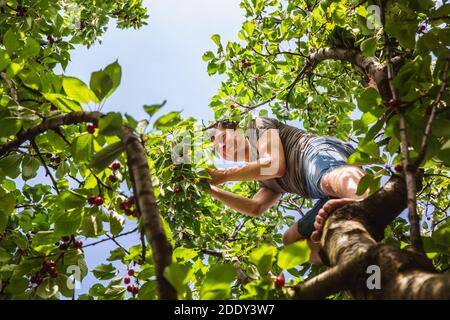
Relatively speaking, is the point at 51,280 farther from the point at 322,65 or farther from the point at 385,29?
the point at 322,65

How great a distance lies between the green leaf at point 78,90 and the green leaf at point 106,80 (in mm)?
56

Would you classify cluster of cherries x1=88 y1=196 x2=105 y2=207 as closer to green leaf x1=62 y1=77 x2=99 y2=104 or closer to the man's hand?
green leaf x1=62 y1=77 x2=99 y2=104

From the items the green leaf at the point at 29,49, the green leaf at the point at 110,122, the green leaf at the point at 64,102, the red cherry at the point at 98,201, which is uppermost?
the green leaf at the point at 29,49

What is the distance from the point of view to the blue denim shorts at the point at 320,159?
8.57 feet

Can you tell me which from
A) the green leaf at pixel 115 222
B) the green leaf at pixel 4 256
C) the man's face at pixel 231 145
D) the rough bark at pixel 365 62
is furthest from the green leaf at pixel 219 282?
the man's face at pixel 231 145

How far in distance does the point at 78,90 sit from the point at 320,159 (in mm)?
1728

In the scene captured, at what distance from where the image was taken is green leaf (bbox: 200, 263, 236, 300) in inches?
45.5

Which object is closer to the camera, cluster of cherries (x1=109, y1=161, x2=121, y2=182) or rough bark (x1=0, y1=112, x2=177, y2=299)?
rough bark (x1=0, y1=112, x2=177, y2=299)

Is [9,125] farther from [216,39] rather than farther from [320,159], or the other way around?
[216,39]

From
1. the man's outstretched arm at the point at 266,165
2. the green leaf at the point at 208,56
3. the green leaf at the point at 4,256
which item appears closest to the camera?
the green leaf at the point at 4,256

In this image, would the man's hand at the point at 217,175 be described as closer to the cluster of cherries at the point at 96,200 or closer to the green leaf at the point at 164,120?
the cluster of cherries at the point at 96,200

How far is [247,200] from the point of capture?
3.91 meters

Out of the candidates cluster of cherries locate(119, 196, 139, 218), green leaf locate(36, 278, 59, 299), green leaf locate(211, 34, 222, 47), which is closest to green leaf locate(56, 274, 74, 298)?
green leaf locate(36, 278, 59, 299)

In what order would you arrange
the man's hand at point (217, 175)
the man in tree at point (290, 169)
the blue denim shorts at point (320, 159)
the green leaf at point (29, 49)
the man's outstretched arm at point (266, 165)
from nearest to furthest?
the man in tree at point (290, 169) → the green leaf at point (29, 49) → the blue denim shorts at point (320, 159) → the man's outstretched arm at point (266, 165) → the man's hand at point (217, 175)
